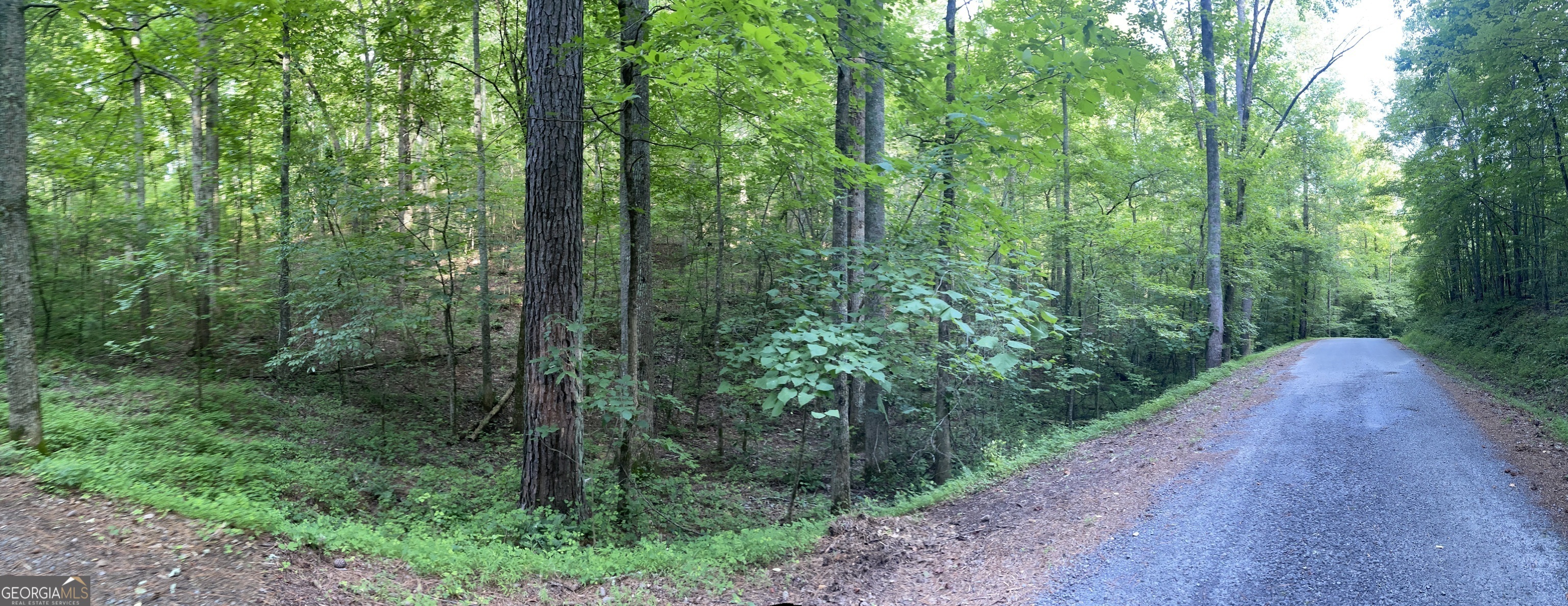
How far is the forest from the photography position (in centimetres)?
505

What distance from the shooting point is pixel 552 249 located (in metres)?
5.50

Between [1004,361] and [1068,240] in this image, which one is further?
[1068,240]

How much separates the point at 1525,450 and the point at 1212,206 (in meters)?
10.8

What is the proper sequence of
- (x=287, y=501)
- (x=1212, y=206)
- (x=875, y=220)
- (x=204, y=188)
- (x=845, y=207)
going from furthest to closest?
(x=1212, y=206)
(x=204, y=188)
(x=875, y=220)
(x=845, y=207)
(x=287, y=501)

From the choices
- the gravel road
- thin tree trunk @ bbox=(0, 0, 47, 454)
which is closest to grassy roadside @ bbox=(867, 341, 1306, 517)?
the gravel road

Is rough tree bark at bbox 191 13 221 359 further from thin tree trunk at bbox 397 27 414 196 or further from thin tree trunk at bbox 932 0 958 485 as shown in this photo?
thin tree trunk at bbox 932 0 958 485

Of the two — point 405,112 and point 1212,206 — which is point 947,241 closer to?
point 405,112

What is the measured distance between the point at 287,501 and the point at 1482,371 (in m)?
23.1

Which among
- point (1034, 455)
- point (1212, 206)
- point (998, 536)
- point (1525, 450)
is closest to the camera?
point (998, 536)

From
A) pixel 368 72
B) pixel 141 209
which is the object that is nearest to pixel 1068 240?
pixel 368 72

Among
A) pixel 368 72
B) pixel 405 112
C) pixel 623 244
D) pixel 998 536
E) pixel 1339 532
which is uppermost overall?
pixel 368 72

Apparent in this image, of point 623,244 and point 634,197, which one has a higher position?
point 634,197

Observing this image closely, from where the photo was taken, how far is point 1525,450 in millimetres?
6883

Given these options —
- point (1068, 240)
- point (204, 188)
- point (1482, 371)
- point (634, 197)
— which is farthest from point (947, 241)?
point (1482, 371)
